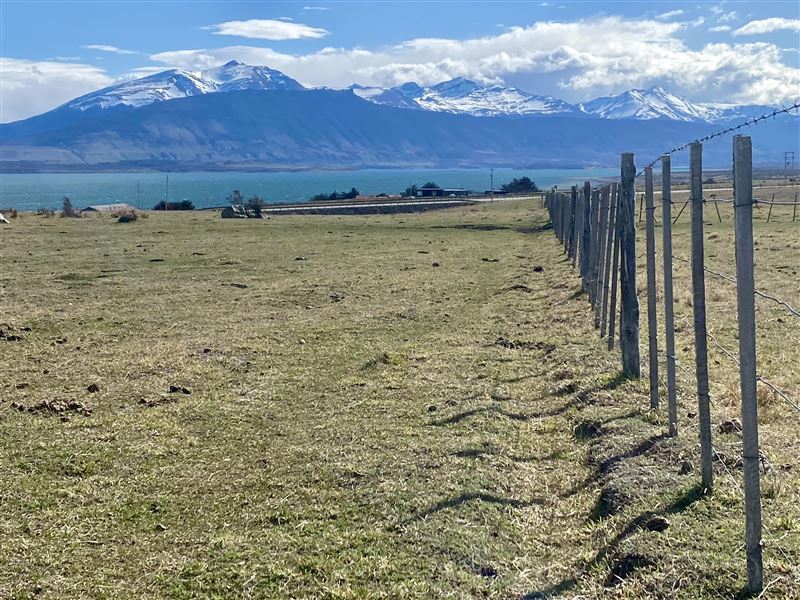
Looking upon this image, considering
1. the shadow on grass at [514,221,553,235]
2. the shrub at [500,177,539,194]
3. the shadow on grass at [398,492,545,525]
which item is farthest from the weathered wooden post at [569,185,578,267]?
the shrub at [500,177,539,194]

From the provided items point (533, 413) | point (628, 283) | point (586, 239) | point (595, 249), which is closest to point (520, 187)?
point (586, 239)

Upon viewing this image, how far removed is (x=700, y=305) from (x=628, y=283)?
3.50 m

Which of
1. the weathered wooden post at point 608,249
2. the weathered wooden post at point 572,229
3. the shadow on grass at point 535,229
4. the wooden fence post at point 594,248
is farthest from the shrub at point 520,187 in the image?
the weathered wooden post at point 608,249

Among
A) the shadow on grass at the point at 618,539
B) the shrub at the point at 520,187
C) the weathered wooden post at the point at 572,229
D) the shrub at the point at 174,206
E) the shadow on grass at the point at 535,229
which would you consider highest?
the shrub at the point at 520,187

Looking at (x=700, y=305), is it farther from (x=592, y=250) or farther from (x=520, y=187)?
(x=520, y=187)

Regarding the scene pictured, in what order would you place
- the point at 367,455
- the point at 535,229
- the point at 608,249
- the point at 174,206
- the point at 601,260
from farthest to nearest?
the point at 174,206
the point at 535,229
the point at 601,260
the point at 608,249
the point at 367,455

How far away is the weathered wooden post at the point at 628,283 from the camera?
29.8ft

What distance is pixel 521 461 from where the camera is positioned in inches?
274

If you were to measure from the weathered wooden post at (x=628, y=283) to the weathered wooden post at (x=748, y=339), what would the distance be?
4.51 meters

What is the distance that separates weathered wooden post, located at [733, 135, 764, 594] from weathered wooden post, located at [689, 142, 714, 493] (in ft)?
3.57

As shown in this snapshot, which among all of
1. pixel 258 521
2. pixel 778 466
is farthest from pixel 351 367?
pixel 778 466

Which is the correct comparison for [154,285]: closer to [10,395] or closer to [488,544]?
[10,395]

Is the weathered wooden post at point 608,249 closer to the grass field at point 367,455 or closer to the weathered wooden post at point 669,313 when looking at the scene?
the grass field at point 367,455

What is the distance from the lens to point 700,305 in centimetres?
580
